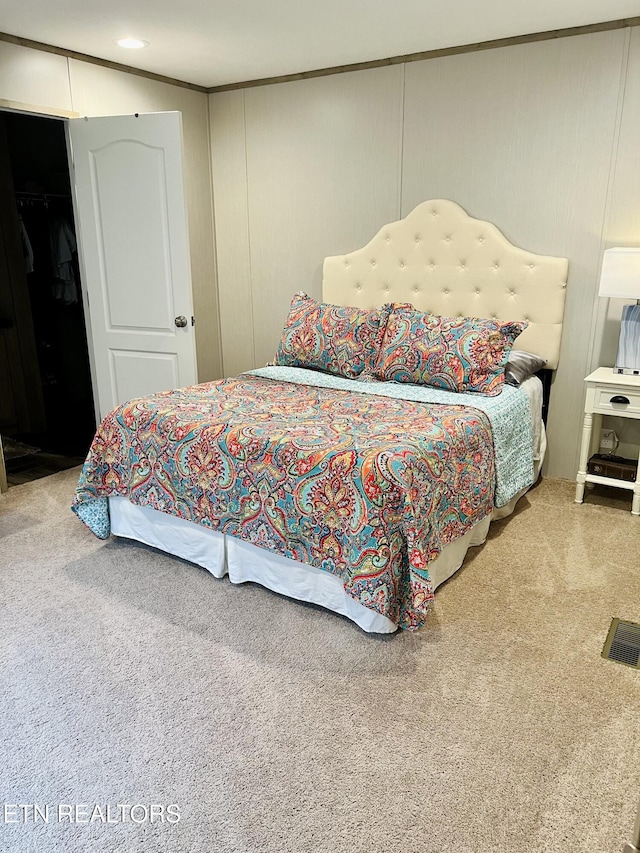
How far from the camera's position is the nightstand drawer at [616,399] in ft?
10.8

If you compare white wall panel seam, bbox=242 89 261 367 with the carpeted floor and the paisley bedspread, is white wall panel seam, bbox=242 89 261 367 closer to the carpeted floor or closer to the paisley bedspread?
the paisley bedspread

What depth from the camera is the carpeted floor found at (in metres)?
1.65

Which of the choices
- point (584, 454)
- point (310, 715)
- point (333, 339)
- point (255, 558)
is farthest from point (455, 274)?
point (310, 715)

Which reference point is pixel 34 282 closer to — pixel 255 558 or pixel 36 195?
pixel 36 195

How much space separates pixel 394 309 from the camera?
3.74 metres

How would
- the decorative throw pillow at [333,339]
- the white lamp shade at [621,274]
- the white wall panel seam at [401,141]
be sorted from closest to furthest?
the white lamp shade at [621,274] → the decorative throw pillow at [333,339] → the white wall panel seam at [401,141]

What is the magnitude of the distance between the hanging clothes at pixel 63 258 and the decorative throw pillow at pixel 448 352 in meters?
2.76

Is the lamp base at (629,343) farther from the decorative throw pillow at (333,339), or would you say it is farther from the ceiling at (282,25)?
the ceiling at (282,25)

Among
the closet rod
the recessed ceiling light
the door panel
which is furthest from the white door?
the closet rod

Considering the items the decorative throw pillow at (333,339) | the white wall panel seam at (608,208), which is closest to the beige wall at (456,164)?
the white wall panel seam at (608,208)

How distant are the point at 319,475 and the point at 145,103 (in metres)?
3.19

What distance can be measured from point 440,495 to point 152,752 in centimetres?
133

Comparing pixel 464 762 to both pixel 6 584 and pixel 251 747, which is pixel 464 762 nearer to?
pixel 251 747

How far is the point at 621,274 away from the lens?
3221 mm
